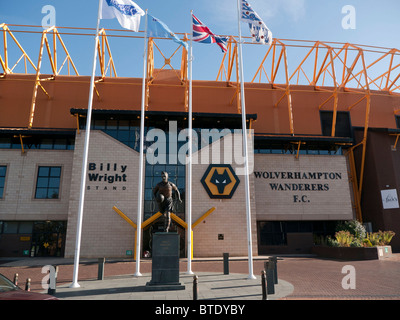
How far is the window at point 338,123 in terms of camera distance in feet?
111

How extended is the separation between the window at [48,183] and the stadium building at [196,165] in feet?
0.31

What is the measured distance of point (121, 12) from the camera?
582 inches

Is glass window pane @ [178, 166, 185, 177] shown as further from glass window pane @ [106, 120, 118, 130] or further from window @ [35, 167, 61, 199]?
window @ [35, 167, 61, 199]

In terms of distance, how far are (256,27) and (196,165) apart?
13.0 meters

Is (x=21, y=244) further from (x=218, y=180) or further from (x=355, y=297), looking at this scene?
(x=355, y=297)

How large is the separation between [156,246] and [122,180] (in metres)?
14.4

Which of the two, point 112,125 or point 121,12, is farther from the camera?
point 112,125

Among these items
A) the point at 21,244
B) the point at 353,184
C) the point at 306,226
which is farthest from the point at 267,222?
the point at 21,244

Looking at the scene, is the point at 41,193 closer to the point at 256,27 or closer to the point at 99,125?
the point at 99,125

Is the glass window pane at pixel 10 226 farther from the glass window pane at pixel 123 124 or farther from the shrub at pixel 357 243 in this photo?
the shrub at pixel 357 243

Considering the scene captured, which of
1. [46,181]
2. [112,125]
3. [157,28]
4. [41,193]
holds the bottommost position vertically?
[41,193]

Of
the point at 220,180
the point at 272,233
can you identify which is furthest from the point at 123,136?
the point at 272,233

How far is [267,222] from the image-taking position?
28.0 metres

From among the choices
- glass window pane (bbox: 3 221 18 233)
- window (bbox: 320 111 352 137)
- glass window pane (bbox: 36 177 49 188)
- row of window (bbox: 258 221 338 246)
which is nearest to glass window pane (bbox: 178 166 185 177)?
Answer: row of window (bbox: 258 221 338 246)
